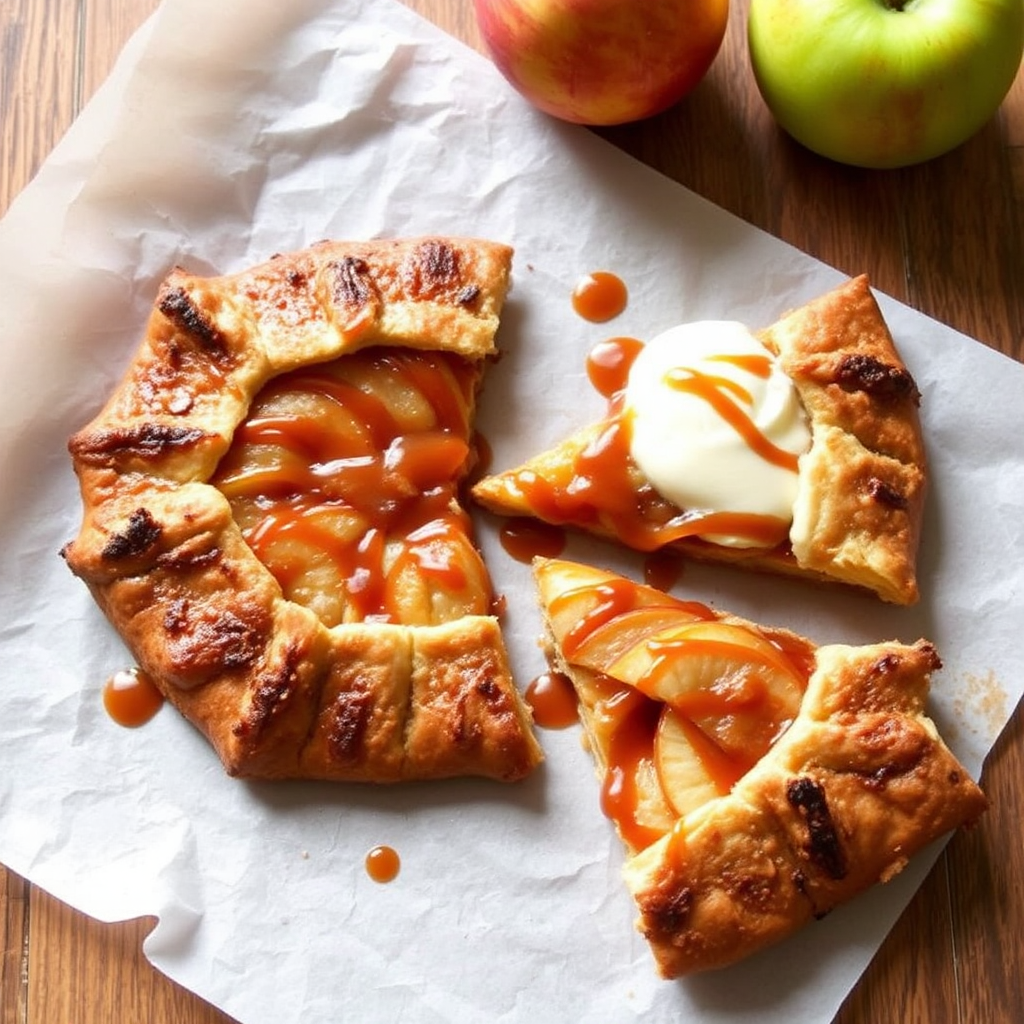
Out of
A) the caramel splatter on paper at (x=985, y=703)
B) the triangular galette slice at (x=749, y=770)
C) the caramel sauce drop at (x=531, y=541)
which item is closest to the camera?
the triangular galette slice at (x=749, y=770)

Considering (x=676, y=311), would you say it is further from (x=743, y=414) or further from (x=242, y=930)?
(x=242, y=930)

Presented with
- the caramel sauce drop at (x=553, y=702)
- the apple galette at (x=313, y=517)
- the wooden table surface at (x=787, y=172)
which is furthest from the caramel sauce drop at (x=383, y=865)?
the wooden table surface at (x=787, y=172)

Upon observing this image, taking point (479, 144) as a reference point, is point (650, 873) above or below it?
below

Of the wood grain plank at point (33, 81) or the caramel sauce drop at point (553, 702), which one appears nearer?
the caramel sauce drop at point (553, 702)

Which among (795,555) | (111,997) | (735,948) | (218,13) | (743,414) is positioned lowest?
(111,997)

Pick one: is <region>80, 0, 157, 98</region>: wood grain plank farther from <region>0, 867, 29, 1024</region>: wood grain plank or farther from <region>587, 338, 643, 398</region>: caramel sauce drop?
<region>0, 867, 29, 1024</region>: wood grain plank

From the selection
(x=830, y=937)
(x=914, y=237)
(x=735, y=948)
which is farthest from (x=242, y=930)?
(x=914, y=237)

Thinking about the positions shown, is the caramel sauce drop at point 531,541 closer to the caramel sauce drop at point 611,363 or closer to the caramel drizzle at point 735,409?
the caramel sauce drop at point 611,363

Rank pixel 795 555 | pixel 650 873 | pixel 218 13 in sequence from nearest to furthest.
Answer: pixel 650 873
pixel 795 555
pixel 218 13
